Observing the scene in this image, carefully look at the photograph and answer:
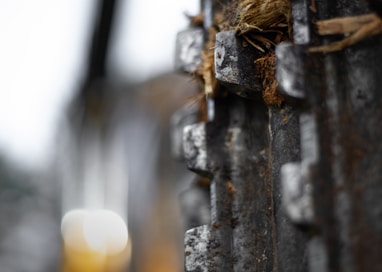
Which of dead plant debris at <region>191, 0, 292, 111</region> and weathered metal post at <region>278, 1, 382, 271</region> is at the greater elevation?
dead plant debris at <region>191, 0, 292, 111</region>

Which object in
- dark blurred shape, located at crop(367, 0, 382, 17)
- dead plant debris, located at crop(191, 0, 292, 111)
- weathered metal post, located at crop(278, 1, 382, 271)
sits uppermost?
dead plant debris, located at crop(191, 0, 292, 111)

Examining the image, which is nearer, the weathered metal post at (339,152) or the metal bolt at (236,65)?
the weathered metal post at (339,152)

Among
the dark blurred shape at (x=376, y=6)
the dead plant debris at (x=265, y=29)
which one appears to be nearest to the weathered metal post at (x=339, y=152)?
the dark blurred shape at (x=376, y=6)

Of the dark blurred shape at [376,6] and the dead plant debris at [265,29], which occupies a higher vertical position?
the dead plant debris at [265,29]

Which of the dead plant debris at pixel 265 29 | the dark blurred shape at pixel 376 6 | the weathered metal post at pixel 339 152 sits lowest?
the weathered metal post at pixel 339 152

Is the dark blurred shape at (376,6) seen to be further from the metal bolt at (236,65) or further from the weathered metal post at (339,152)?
the metal bolt at (236,65)

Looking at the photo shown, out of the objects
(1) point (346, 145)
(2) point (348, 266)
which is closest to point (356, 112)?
(1) point (346, 145)

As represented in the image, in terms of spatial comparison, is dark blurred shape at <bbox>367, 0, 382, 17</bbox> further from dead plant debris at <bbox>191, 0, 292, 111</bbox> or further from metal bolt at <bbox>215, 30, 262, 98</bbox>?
metal bolt at <bbox>215, 30, 262, 98</bbox>

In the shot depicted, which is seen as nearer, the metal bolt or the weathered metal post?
the weathered metal post

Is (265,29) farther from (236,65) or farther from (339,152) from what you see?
(339,152)

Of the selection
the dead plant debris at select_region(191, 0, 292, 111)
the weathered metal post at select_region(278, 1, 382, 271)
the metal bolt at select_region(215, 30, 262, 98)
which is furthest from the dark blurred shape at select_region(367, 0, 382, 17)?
the metal bolt at select_region(215, 30, 262, 98)

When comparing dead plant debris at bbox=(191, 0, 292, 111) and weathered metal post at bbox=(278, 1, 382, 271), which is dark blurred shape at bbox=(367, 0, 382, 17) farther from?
dead plant debris at bbox=(191, 0, 292, 111)

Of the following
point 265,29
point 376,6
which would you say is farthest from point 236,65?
point 376,6

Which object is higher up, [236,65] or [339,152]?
[236,65]
